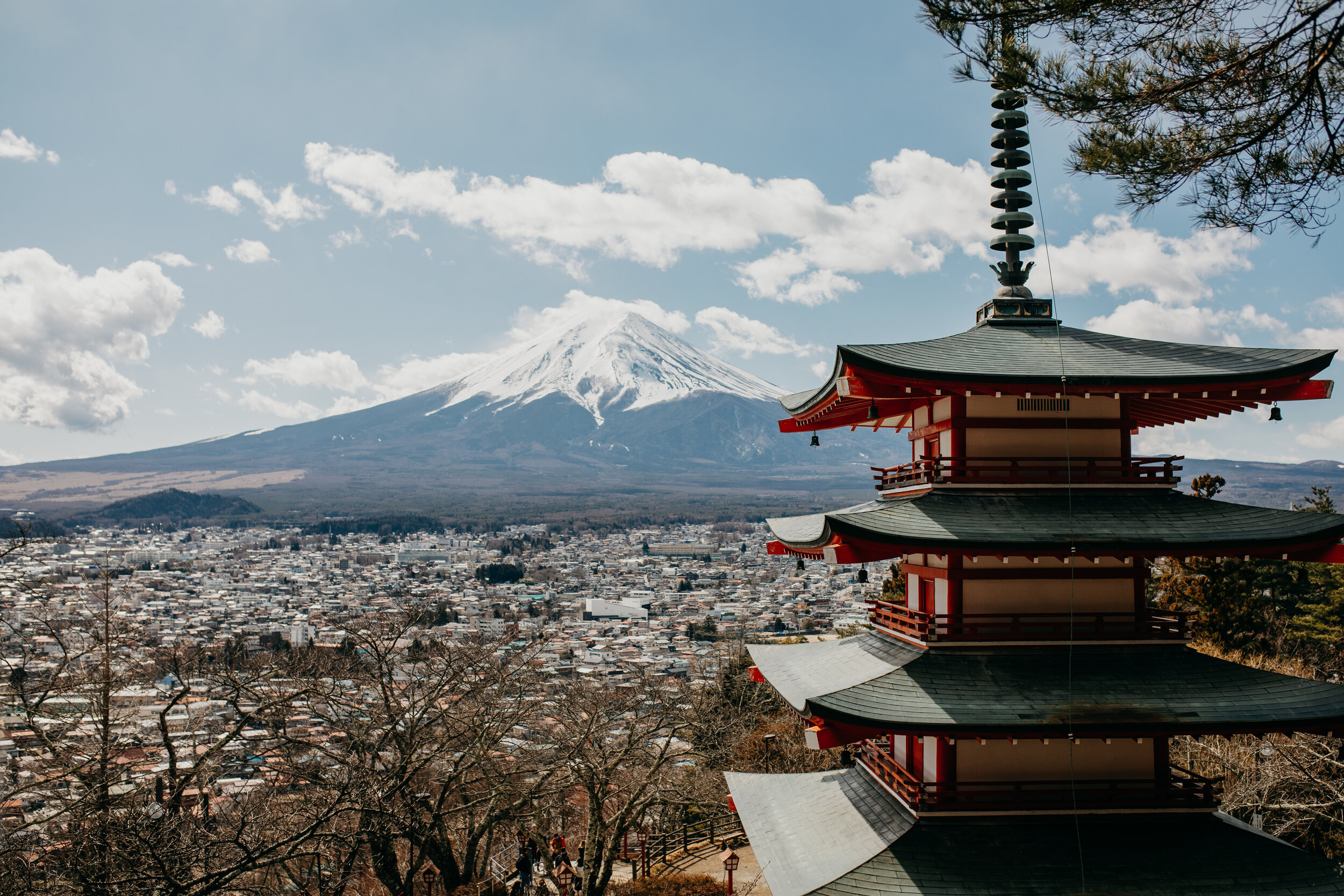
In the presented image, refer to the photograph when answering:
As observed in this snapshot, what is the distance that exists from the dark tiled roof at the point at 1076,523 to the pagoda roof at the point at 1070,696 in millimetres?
1263

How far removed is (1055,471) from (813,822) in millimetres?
4580

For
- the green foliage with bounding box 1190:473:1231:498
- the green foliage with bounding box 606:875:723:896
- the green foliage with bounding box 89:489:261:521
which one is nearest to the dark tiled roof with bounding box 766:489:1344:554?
the green foliage with bounding box 606:875:723:896

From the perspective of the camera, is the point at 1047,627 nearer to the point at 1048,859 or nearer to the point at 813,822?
the point at 1048,859

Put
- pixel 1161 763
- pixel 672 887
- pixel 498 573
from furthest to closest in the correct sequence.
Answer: pixel 498 573 < pixel 672 887 < pixel 1161 763

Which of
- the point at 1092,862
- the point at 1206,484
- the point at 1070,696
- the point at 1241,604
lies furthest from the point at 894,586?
the point at 1092,862

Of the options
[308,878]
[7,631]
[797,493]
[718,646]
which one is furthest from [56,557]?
[797,493]

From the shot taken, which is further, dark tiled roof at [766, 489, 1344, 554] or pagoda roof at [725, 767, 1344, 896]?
dark tiled roof at [766, 489, 1344, 554]

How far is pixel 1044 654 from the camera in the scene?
8.66 meters

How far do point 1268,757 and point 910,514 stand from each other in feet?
48.2

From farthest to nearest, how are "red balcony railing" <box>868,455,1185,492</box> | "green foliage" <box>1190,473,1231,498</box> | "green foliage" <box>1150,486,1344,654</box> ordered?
"green foliage" <box>1150,486,1344,654</box>, "green foliage" <box>1190,473,1231,498</box>, "red balcony railing" <box>868,455,1185,492</box>

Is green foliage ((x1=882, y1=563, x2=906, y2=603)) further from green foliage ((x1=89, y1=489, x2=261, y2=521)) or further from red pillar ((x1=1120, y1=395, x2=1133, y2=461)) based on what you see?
green foliage ((x1=89, y1=489, x2=261, y2=521))

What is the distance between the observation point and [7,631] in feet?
128

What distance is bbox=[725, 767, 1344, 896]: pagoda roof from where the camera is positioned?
7.48 meters

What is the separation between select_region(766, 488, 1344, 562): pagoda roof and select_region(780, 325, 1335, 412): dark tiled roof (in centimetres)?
123
